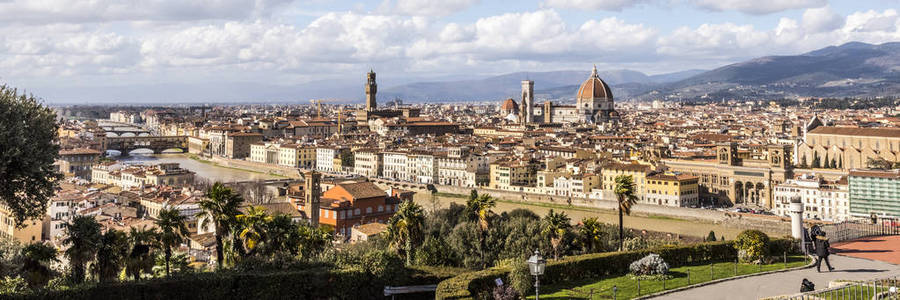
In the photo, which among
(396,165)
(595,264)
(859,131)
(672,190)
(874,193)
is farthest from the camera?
(396,165)

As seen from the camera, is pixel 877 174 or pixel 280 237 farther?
pixel 877 174

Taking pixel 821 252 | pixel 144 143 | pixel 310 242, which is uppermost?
pixel 144 143

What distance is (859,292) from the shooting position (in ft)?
34.2

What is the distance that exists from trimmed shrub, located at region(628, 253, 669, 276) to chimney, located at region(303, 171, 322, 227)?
69.0ft

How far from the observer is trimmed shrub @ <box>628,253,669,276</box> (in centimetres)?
1277

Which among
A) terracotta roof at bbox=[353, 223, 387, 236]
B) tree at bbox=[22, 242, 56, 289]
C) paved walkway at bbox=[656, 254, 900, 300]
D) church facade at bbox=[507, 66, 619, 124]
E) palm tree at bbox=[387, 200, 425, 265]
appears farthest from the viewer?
church facade at bbox=[507, 66, 619, 124]

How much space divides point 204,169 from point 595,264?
69.5 meters

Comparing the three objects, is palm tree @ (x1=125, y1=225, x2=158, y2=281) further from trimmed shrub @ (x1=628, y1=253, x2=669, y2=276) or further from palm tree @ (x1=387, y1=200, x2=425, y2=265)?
trimmed shrub @ (x1=628, y1=253, x2=669, y2=276)

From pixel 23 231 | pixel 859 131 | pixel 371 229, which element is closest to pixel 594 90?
pixel 859 131

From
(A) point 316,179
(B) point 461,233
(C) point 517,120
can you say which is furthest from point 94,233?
(C) point 517,120

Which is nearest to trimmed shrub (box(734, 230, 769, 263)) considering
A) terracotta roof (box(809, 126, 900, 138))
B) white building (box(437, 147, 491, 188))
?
white building (box(437, 147, 491, 188))

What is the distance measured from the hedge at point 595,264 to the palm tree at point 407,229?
5276mm

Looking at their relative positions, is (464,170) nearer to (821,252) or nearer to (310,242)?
(310,242)

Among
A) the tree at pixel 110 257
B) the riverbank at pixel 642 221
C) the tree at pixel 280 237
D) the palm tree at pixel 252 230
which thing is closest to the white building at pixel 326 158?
the riverbank at pixel 642 221
